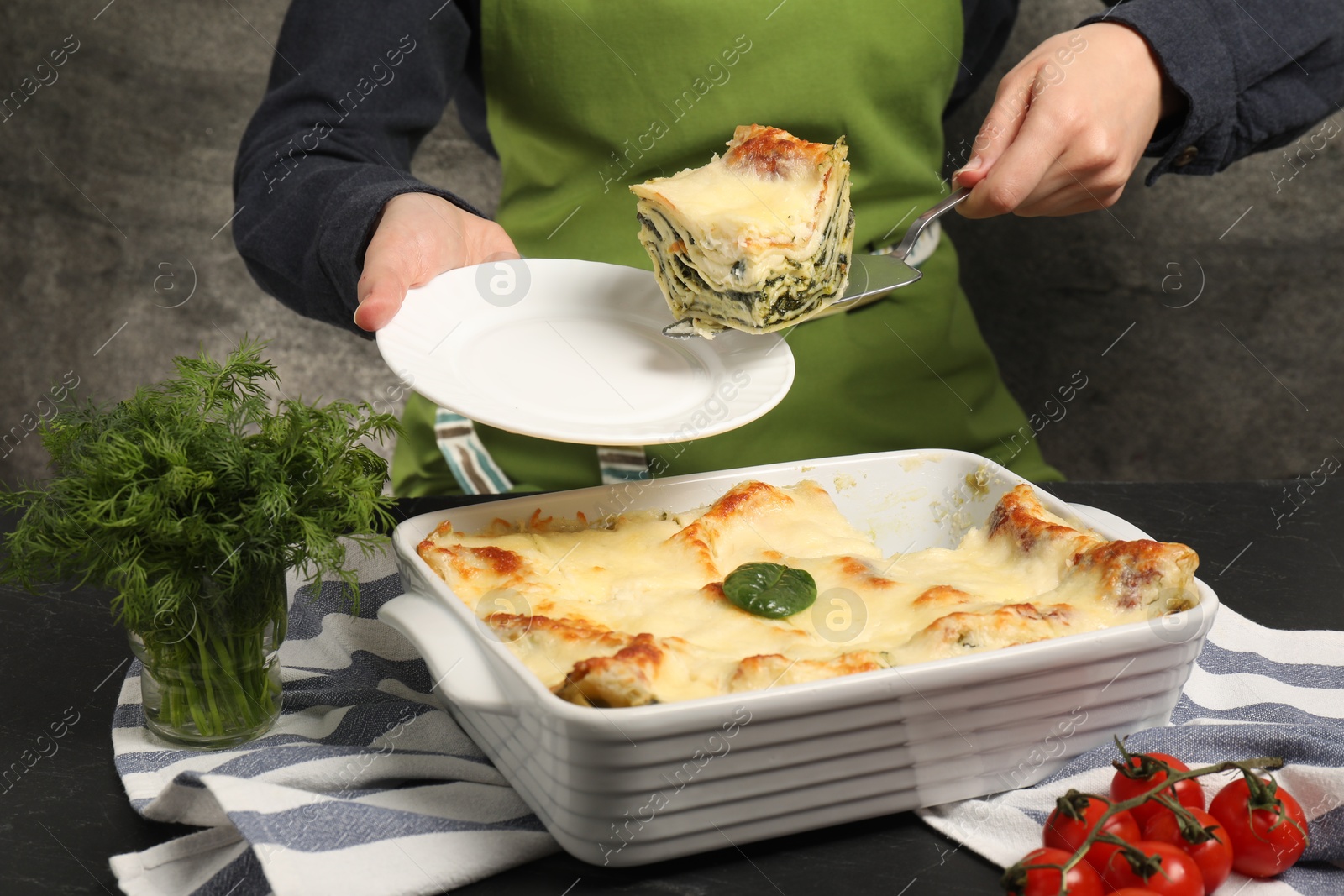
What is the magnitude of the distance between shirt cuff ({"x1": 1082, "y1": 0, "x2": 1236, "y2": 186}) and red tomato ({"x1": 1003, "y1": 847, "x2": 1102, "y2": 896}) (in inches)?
47.1

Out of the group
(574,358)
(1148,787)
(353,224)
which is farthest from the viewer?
(353,224)

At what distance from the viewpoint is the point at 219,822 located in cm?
107

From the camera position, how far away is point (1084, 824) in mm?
990

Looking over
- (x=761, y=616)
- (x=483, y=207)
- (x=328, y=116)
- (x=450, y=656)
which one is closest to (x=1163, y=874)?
(x=761, y=616)

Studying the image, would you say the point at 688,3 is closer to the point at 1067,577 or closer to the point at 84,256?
the point at 1067,577

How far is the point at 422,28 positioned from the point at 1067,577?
138 cm

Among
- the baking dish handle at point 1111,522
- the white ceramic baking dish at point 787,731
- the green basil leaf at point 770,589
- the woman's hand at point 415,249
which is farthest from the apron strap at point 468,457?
the baking dish handle at point 1111,522

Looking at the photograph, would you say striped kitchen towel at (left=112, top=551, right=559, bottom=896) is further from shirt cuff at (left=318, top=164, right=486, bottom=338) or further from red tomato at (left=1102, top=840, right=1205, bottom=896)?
shirt cuff at (left=318, top=164, right=486, bottom=338)

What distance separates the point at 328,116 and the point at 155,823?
1.24m

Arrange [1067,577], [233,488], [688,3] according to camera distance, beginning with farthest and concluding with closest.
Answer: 1. [688,3]
2. [1067,577]
3. [233,488]

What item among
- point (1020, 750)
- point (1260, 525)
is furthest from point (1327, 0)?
point (1020, 750)

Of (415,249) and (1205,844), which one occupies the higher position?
(415,249)

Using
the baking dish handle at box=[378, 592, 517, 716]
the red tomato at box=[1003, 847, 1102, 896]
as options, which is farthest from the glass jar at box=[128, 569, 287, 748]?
the red tomato at box=[1003, 847, 1102, 896]

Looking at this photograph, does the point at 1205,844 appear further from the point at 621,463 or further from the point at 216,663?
the point at 621,463
